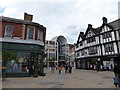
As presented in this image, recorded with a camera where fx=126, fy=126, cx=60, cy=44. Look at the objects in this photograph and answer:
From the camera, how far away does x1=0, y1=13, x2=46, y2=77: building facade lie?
1625 centimetres

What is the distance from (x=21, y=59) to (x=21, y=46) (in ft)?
5.71

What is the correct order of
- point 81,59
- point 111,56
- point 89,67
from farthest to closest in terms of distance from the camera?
point 81,59 → point 89,67 → point 111,56

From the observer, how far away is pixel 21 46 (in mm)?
16984

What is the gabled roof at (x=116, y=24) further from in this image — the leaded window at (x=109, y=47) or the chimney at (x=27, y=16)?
the chimney at (x=27, y=16)

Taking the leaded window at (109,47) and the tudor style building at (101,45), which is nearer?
the tudor style building at (101,45)

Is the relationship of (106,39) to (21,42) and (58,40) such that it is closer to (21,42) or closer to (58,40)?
(21,42)

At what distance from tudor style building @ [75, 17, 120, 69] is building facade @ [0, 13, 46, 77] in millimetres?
17184

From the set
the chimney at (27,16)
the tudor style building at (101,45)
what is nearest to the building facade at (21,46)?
the chimney at (27,16)

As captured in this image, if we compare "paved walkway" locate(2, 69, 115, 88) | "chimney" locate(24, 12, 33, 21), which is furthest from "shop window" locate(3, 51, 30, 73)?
"chimney" locate(24, 12, 33, 21)

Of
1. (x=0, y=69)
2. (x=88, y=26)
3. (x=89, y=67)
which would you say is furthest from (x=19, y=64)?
(x=88, y=26)

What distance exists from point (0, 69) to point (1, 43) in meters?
3.27

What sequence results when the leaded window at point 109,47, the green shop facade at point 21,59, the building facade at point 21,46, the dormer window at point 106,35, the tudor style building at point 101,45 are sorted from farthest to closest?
the dormer window at point 106,35 → the leaded window at point 109,47 → the tudor style building at point 101,45 → the building facade at point 21,46 → the green shop facade at point 21,59

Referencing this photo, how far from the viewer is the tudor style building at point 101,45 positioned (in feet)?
91.6

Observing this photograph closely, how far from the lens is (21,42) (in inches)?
668
